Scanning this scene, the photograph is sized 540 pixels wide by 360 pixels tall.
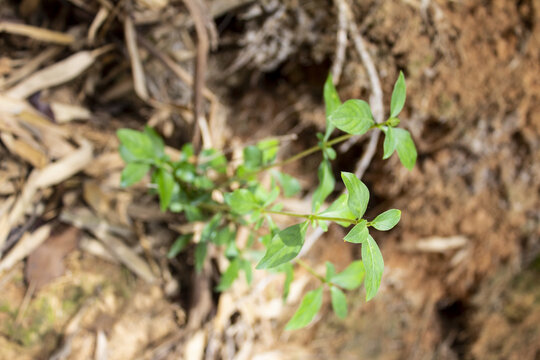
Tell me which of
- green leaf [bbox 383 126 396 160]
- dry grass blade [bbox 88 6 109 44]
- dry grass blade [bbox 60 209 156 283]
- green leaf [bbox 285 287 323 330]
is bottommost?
dry grass blade [bbox 60 209 156 283]

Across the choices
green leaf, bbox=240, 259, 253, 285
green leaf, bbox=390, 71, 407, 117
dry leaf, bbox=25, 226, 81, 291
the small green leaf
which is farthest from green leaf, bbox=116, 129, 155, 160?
green leaf, bbox=390, 71, 407, 117

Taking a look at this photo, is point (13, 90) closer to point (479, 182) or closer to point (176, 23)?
point (176, 23)

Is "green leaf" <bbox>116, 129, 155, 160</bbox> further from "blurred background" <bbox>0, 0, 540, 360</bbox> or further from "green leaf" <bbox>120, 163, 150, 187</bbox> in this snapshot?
"blurred background" <bbox>0, 0, 540, 360</bbox>

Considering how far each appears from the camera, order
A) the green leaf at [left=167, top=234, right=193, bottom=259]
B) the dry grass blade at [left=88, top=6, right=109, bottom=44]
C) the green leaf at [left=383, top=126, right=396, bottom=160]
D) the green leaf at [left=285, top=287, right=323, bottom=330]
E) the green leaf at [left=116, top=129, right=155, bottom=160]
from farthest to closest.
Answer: the dry grass blade at [left=88, top=6, right=109, bottom=44] < the green leaf at [left=167, top=234, right=193, bottom=259] < the green leaf at [left=116, top=129, right=155, bottom=160] < the green leaf at [left=285, top=287, right=323, bottom=330] < the green leaf at [left=383, top=126, right=396, bottom=160]

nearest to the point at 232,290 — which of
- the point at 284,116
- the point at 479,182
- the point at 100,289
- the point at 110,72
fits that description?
the point at 100,289

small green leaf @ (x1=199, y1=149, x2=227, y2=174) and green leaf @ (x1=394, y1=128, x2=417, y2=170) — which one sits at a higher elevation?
green leaf @ (x1=394, y1=128, x2=417, y2=170)

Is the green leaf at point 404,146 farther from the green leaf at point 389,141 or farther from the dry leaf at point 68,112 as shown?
the dry leaf at point 68,112

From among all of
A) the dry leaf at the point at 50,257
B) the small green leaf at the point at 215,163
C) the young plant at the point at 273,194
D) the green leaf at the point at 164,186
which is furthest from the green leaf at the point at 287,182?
the dry leaf at the point at 50,257
